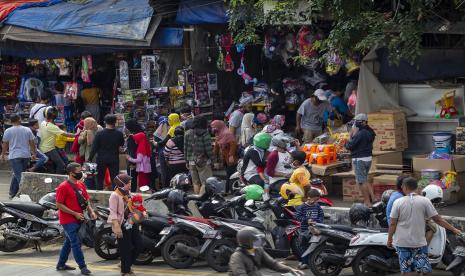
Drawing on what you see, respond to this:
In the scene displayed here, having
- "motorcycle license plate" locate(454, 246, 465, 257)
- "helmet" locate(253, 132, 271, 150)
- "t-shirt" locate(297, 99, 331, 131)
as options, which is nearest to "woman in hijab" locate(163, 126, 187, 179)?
"helmet" locate(253, 132, 271, 150)

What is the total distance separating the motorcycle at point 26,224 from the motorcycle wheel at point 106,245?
1.07 metres

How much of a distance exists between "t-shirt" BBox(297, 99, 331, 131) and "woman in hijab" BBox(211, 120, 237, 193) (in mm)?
1586

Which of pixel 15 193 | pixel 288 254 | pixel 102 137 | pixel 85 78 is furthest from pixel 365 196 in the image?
pixel 85 78

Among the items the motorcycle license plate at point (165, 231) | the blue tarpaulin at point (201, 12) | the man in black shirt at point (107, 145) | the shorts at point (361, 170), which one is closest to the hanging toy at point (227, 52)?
the blue tarpaulin at point (201, 12)

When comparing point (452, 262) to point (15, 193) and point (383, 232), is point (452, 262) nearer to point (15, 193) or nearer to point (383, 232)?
point (383, 232)

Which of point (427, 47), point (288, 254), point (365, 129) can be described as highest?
point (427, 47)

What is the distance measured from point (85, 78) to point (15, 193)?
588 cm

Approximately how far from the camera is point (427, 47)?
60.1 ft

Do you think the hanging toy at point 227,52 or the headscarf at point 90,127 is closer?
the headscarf at point 90,127

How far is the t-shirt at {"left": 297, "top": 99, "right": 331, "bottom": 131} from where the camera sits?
64.7 ft

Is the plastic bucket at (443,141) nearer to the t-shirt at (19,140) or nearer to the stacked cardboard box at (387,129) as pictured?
the stacked cardboard box at (387,129)

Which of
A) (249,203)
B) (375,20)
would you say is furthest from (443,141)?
(249,203)

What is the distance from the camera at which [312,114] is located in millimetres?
19719

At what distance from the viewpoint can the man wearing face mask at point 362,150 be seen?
1642 centimetres
